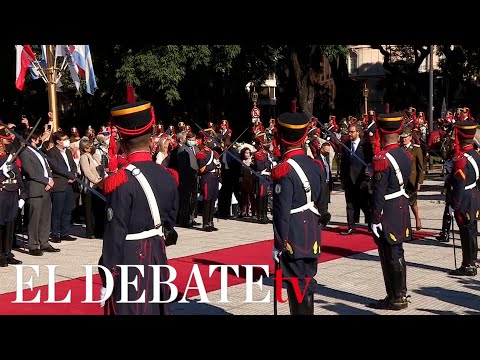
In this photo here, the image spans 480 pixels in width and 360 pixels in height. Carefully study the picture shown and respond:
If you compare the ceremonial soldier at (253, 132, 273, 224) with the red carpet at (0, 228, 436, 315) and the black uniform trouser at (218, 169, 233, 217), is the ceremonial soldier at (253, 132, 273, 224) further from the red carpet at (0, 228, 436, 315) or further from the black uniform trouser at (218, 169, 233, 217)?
the red carpet at (0, 228, 436, 315)

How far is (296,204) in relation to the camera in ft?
22.1

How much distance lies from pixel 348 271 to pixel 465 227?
1.72 meters

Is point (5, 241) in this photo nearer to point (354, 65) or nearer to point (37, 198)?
point (37, 198)

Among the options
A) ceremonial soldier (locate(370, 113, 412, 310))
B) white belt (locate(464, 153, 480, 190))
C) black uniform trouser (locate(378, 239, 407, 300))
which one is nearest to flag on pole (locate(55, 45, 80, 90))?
white belt (locate(464, 153, 480, 190))

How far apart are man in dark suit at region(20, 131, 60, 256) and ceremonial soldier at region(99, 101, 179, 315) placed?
693 centimetres

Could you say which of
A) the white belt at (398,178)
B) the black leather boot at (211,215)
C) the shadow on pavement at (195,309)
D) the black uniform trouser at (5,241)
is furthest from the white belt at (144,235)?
the black leather boot at (211,215)

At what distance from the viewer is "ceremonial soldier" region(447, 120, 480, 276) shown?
9.70m

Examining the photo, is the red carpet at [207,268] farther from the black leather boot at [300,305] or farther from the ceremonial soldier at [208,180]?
the black leather boot at [300,305]

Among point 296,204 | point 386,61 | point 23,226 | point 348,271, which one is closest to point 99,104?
point 386,61

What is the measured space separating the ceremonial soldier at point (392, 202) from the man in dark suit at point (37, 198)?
6217 millimetres

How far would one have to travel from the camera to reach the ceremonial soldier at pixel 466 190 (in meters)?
9.70

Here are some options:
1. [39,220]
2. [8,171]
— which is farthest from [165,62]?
[8,171]

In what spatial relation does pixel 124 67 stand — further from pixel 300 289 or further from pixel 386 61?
pixel 300 289
